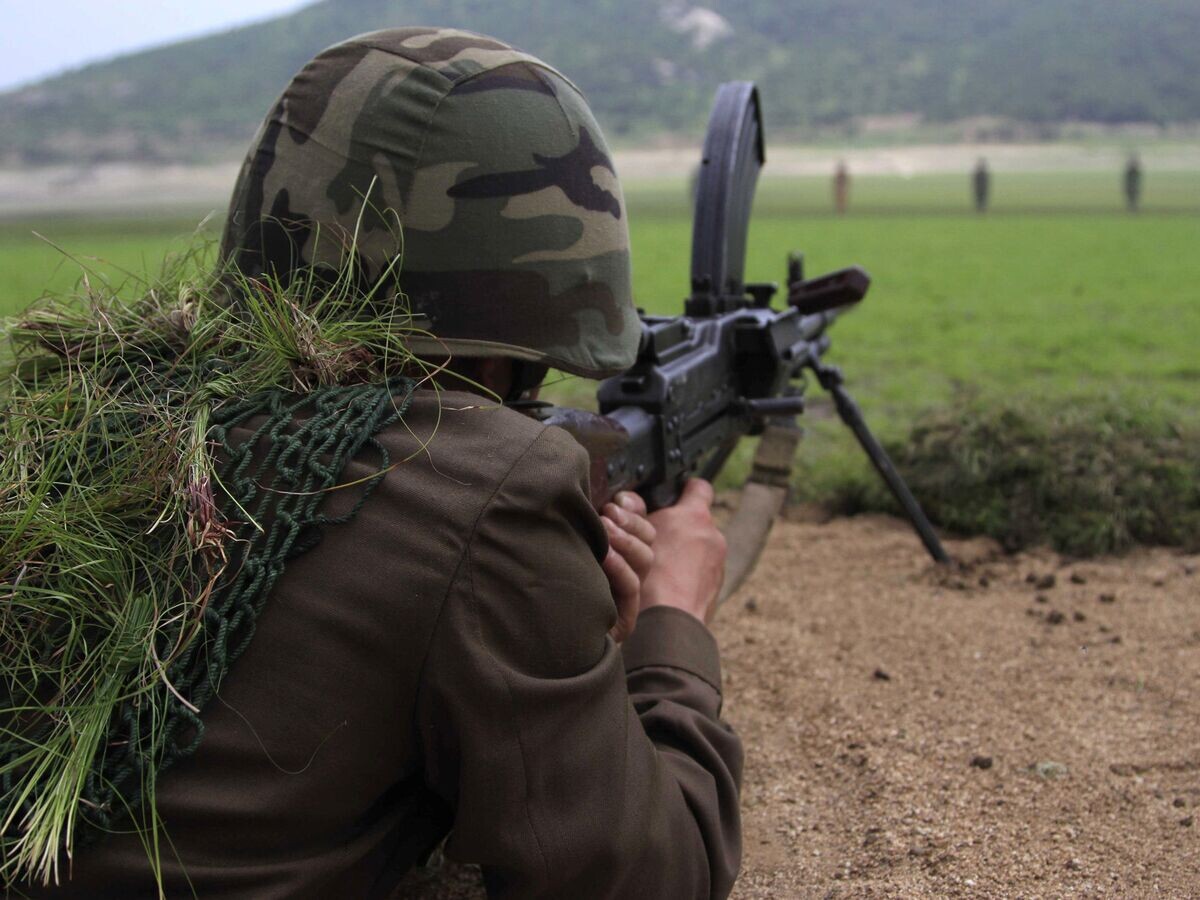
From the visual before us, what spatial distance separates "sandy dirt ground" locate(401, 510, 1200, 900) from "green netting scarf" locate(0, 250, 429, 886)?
4.25ft

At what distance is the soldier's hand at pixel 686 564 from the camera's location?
2250mm

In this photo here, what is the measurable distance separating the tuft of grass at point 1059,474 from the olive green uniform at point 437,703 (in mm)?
3549

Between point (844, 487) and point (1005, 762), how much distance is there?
2506 millimetres

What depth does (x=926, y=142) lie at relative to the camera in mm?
86812

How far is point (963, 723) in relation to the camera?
131 inches

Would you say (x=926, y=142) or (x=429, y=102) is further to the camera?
(x=926, y=142)

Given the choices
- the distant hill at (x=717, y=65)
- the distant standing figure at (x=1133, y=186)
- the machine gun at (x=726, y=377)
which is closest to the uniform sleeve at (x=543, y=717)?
the machine gun at (x=726, y=377)

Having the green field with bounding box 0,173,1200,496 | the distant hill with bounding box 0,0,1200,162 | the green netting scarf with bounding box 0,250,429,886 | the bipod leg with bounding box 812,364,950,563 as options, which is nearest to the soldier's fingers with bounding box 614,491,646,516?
the green netting scarf with bounding box 0,250,429,886

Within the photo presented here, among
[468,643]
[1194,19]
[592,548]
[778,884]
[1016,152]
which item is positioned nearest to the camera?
[468,643]

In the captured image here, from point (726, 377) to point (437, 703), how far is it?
2.17m

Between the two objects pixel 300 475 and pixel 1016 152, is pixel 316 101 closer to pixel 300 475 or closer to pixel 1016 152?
pixel 300 475

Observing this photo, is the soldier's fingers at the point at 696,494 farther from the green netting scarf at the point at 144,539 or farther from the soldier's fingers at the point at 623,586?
the green netting scarf at the point at 144,539

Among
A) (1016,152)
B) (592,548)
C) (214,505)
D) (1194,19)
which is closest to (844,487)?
(592,548)

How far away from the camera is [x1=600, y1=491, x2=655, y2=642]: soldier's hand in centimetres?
206
